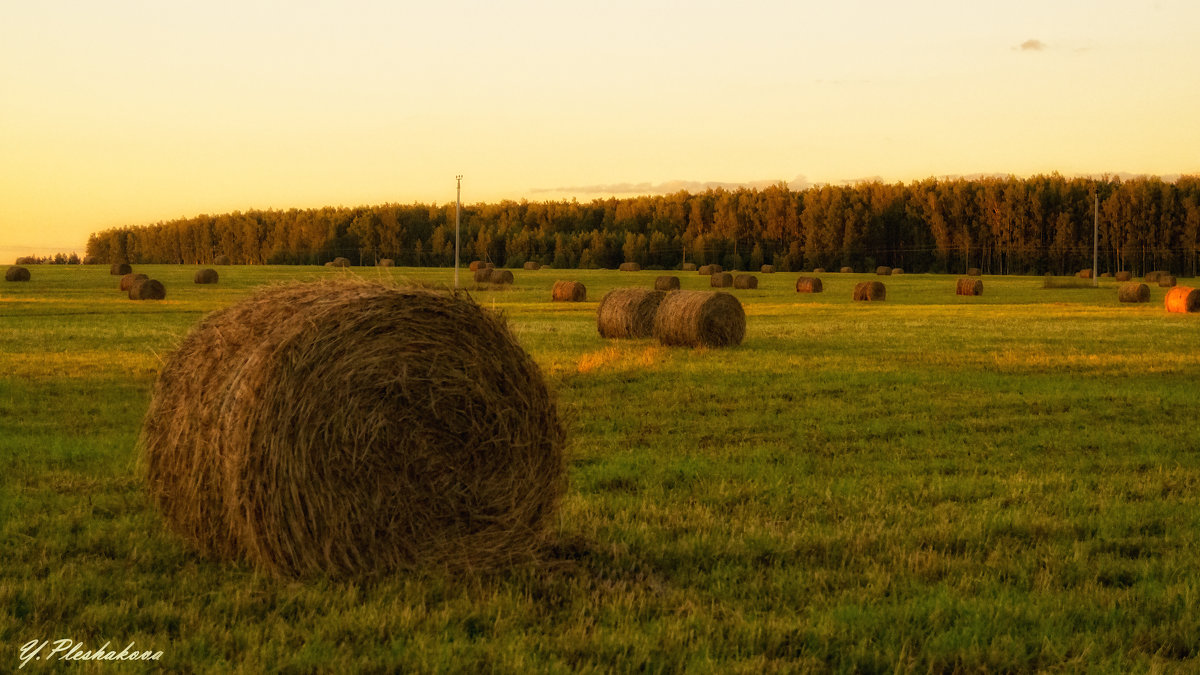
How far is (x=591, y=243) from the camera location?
353ft

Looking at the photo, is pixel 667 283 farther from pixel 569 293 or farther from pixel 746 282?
pixel 746 282

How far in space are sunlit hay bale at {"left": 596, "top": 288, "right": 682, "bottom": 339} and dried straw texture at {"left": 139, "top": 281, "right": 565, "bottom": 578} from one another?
17425mm

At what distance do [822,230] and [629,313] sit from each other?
292 ft

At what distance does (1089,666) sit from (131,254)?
16480cm

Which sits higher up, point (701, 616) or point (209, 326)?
point (209, 326)

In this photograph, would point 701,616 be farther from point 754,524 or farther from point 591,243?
point 591,243

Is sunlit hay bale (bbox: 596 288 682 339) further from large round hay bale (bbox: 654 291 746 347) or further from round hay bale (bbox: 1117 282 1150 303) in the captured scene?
round hay bale (bbox: 1117 282 1150 303)

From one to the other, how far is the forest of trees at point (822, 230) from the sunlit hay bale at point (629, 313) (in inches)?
2835

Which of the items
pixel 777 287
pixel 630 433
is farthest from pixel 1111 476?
pixel 777 287

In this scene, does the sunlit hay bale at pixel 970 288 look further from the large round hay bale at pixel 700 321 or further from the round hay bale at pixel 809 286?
the large round hay bale at pixel 700 321

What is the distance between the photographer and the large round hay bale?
23547 millimetres

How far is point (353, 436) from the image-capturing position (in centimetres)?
729

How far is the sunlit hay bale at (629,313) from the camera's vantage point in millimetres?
25547

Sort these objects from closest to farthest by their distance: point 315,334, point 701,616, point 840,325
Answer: point 701,616
point 315,334
point 840,325
